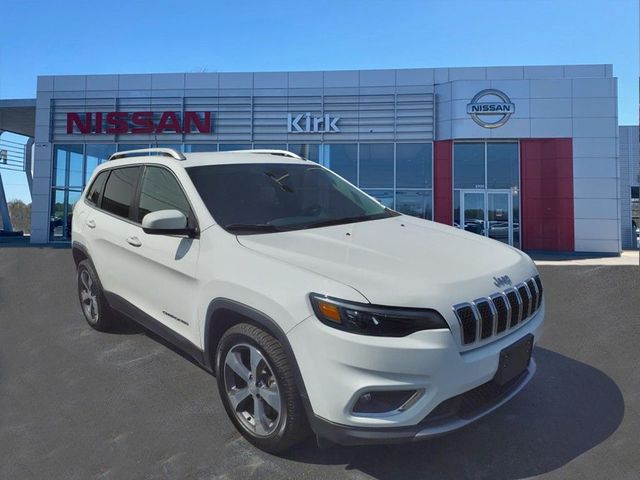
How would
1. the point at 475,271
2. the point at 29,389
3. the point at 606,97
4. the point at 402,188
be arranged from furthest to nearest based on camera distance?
the point at 402,188
the point at 606,97
the point at 29,389
the point at 475,271

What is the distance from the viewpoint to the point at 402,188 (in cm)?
1745

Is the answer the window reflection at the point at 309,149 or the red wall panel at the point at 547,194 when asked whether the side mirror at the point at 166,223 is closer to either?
the window reflection at the point at 309,149

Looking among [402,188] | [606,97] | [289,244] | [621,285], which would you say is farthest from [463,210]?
[289,244]

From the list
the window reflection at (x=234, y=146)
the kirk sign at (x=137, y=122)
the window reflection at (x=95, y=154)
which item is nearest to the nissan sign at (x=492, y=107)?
the window reflection at (x=234, y=146)

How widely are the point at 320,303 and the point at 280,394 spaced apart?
1.87ft

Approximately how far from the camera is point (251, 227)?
2.98 meters

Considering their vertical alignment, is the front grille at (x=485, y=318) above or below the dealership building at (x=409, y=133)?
below

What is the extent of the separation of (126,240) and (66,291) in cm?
305

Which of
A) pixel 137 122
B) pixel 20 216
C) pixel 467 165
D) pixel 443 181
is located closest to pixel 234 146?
pixel 137 122

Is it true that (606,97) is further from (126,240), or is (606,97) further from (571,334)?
(126,240)

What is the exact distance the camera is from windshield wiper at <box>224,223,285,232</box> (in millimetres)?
2920

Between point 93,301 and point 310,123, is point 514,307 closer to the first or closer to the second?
point 93,301

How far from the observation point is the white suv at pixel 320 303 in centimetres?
213

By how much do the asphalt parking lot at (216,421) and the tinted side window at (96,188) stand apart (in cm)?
137
